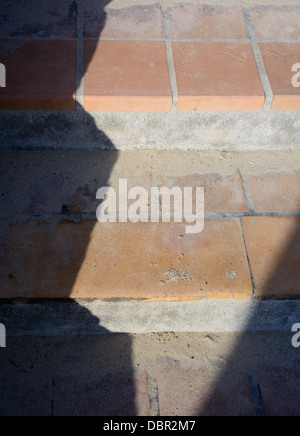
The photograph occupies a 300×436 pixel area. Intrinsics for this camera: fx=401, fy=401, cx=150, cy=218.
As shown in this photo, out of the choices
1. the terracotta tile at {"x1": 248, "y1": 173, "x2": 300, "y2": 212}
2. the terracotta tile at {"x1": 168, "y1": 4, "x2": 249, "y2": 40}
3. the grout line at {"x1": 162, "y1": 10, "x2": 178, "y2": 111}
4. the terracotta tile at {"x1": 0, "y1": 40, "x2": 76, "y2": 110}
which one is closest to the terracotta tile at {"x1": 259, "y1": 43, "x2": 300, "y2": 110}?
the terracotta tile at {"x1": 168, "y1": 4, "x2": 249, "y2": 40}

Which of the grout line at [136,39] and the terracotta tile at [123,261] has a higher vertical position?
the grout line at [136,39]

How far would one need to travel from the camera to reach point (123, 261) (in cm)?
153

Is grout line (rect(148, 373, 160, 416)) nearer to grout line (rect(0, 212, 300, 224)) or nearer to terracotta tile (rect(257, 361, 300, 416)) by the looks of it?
terracotta tile (rect(257, 361, 300, 416))

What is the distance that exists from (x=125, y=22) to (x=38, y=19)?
41 cm

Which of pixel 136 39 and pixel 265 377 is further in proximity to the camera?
pixel 136 39

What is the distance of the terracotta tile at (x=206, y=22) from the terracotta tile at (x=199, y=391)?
58.5 inches

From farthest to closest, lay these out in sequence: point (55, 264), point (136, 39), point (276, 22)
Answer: point (276, 22)
point (136, 39)
point (55, 264)

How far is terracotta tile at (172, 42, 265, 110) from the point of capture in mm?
1711

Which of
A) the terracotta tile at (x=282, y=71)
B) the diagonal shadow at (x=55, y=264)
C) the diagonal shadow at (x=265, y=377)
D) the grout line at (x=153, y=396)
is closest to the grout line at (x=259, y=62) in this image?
the terracotta tile at (x=282, y=71)

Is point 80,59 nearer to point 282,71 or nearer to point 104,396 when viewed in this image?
point 282,71

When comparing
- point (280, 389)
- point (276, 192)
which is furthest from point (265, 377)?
point (276, 192)

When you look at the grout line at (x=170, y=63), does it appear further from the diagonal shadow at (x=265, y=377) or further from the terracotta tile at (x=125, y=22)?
the diagonal shadow at (x=265, y=377)

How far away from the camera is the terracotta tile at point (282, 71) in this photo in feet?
5.73

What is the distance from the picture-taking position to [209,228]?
1.63 metres
